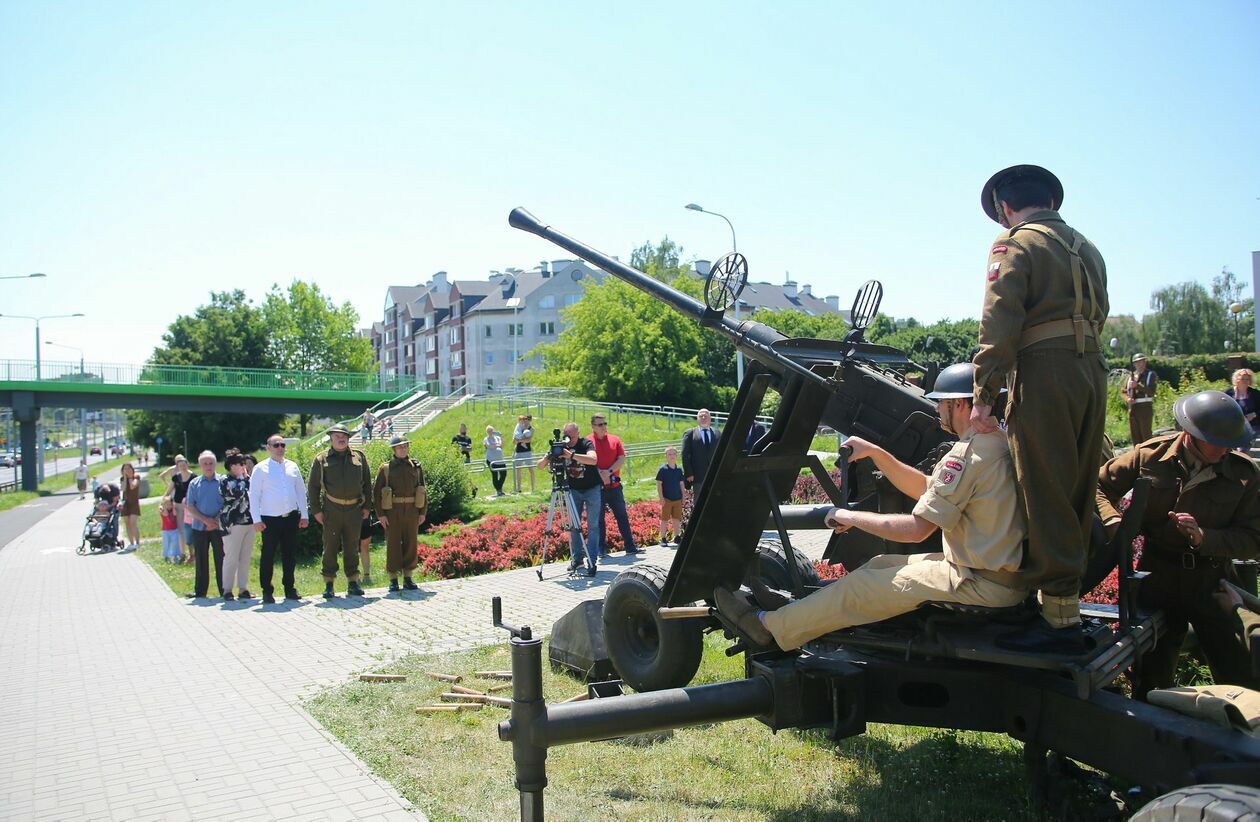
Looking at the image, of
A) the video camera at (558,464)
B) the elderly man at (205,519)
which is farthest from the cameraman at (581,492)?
the elderly man at (205,519)

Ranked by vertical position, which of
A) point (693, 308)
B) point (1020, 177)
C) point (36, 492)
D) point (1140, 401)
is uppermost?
point (1020, 177)

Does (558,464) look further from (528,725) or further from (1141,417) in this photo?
(528,725)

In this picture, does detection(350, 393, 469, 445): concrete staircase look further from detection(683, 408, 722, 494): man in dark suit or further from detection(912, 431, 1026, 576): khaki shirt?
detection(912, 431, 1026, 576): khaki shirt

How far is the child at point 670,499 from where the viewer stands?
47.8 feet

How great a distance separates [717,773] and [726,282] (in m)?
2.69

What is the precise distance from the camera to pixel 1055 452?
3.45 meters

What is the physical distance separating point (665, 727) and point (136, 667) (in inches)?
267

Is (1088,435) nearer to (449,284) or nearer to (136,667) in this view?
(136,667)

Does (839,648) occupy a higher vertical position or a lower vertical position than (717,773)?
higher

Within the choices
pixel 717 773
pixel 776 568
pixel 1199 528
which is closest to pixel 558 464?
pixel 776 568

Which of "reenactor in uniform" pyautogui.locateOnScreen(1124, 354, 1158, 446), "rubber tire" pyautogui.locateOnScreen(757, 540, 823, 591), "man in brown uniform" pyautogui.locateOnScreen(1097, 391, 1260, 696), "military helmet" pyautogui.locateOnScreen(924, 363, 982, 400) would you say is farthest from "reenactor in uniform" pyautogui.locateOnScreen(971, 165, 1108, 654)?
"reenactor in uniform" pyautogui.locateOnScreen(1124, 354, 1158, 446)

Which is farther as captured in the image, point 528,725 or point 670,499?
point 670,499

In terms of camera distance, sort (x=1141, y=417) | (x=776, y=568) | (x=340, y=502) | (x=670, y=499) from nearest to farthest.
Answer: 1. (x=776, y=568)
2. (x=1141, y=417)
3. (x=340, y=502)
4. (x=670, y=499)

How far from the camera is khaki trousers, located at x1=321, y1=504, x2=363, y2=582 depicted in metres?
11.8
